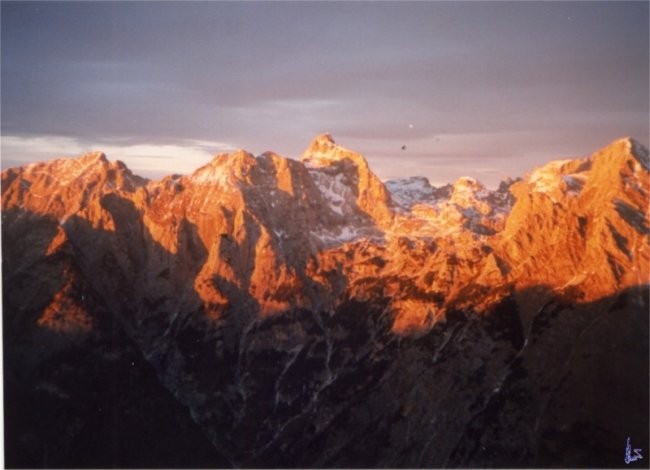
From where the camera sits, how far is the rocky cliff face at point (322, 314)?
182 ft

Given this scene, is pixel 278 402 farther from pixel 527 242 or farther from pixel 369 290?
pixel 527 242

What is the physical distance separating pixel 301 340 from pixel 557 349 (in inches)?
1181

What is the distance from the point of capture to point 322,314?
274 ft

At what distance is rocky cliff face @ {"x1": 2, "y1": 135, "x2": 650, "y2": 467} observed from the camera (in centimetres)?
5559

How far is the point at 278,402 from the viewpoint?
7588cm
